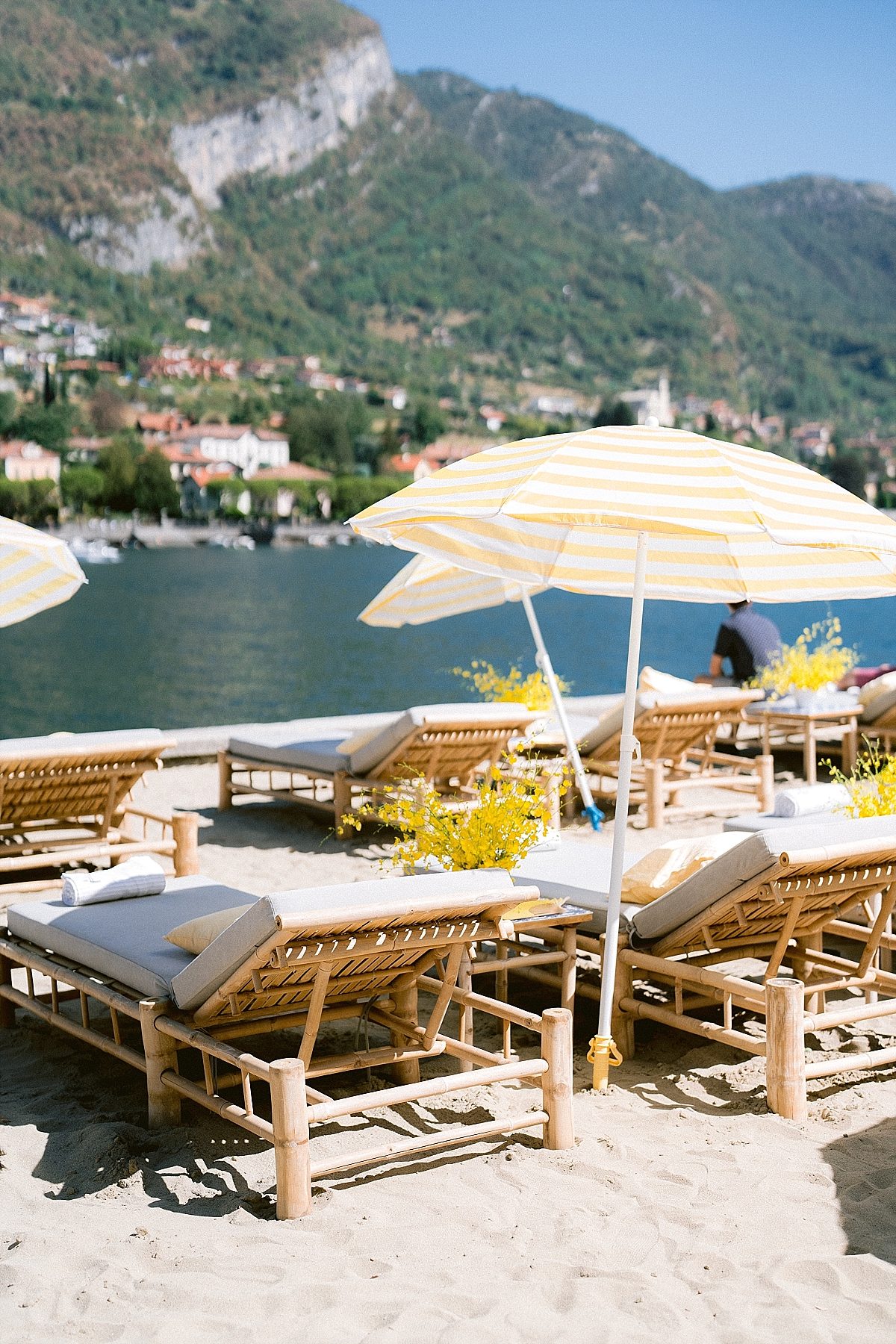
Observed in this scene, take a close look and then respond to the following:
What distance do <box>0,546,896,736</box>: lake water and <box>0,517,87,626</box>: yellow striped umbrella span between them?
2777 centimetres

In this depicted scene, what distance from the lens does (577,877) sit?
15.4 ft

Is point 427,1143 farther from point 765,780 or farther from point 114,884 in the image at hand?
point 765,780

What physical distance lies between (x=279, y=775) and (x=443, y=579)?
8.95 ft

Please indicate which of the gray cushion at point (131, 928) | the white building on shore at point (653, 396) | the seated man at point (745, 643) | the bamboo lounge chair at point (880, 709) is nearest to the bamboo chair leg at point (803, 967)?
the gray cushion at point (131, 928)

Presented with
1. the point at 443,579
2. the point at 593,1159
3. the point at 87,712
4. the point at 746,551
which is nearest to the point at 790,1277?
the point at 593,1159

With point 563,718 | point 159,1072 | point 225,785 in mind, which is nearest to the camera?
point 159,1072

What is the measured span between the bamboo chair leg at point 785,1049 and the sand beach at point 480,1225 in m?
0.07

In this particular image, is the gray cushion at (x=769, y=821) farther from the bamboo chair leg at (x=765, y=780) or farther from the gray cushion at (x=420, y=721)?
the bamboo chair leg at (x=765, y=780)

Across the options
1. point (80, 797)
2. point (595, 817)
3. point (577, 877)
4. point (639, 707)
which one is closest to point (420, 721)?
point (595, 817)

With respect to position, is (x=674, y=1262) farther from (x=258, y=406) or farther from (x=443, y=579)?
(x=258, y=406)

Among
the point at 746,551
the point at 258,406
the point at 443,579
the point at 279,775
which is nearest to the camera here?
the point at 746,551

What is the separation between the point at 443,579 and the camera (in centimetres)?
766

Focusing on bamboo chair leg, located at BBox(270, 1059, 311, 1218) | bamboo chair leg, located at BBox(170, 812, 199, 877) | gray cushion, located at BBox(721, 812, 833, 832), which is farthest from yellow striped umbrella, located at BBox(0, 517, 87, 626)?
bamboo chair leg, located at BBox(270, 1059, 311, 1218)

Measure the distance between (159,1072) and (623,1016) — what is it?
141cm
